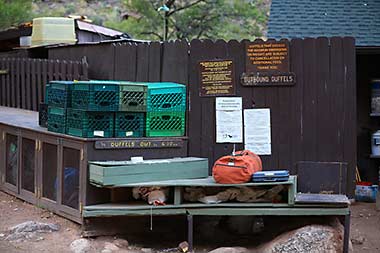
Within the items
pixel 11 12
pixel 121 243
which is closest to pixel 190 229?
pixel 121 243

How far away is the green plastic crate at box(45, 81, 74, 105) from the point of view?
7.30 meters

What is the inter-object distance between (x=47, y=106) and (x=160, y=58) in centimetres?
160

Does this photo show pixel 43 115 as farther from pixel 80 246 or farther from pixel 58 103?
pixel 80 246

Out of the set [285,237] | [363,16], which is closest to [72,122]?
[285,237]

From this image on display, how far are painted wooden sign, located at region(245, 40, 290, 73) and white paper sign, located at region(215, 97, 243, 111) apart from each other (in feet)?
1.33

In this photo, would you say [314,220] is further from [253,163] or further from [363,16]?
[363,16]

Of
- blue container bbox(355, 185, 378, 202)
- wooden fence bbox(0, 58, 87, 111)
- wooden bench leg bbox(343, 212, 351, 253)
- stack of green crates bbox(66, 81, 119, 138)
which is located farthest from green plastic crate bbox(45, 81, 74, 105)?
blue container bbox(355, 185, 378, 202)

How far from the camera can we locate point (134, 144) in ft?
23.4

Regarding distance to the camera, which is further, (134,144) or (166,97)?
(166,97)

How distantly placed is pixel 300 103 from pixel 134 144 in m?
2.20

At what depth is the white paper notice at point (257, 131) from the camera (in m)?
7.79

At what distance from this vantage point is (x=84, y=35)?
13562mm

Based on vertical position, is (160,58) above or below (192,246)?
above

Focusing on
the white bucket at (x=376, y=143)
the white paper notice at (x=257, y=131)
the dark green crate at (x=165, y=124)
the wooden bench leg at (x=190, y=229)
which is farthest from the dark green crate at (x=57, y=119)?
the white bucket at (x=376, y=143)
